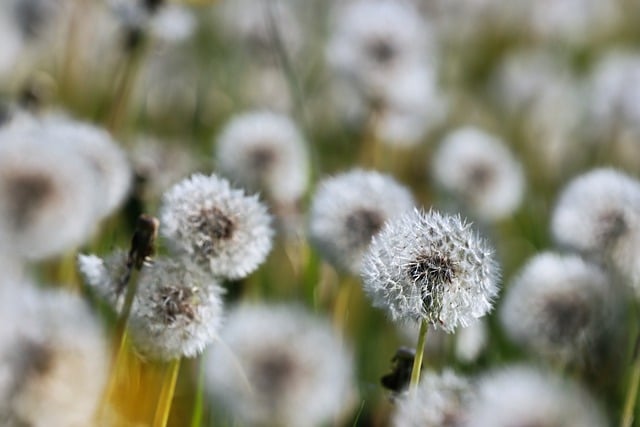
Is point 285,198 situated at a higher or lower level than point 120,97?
lower

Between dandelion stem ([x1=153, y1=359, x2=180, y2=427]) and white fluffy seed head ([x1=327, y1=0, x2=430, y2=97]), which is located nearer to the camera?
dandelion stem ([x1=153, y1=359, x2=180, y2=427])

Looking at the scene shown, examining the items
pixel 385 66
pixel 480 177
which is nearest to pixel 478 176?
pixel 480 177

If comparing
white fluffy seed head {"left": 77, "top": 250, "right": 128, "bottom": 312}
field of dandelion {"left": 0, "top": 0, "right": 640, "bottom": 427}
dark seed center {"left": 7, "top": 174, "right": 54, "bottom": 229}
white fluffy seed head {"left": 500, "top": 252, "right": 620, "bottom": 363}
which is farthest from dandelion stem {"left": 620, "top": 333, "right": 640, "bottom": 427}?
dark seed center {"left": 7, "top": 174, "right": 54, "bottom": 229}

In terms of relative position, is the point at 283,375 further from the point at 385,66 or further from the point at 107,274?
the point at 385,66

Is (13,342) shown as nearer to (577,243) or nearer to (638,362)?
(638,362)

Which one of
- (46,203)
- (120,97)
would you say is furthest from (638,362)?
(120,97)

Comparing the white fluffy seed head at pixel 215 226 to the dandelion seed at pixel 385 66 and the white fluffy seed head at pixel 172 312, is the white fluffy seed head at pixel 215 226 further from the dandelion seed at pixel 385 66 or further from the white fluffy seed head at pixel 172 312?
the dandelion seed at pixel 385 66

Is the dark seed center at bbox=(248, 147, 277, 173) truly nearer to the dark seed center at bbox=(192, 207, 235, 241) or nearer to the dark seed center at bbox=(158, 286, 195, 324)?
the dark seed center at bbox=(192, 207, 235, 241)
